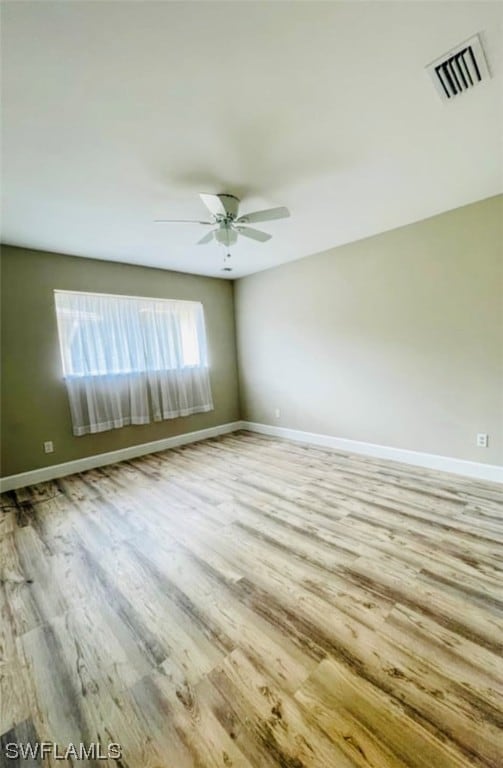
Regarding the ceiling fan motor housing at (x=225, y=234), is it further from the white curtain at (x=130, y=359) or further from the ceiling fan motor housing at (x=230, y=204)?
the white curtain at (x=130, y=359)

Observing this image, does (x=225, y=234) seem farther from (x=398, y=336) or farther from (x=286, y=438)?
(x=286, y=438)

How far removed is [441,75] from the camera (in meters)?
1.51

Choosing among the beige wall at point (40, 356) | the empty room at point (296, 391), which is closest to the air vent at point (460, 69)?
the empty room at point (296, 391)

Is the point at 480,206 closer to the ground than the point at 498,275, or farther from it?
farther from it

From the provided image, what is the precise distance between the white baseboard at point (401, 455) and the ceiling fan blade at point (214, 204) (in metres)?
2.99

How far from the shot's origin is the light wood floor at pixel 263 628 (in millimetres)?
1077

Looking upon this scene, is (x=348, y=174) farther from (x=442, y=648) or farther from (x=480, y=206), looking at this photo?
(x=442, y=648)

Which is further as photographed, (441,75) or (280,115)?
(280,115)

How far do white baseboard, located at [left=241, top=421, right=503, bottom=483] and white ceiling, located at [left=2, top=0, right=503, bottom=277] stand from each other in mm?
2464

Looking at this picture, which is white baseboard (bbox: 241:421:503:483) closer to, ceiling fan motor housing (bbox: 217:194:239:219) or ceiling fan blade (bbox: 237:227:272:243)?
ceiling fan blade (bbox: 237:227:272:243)

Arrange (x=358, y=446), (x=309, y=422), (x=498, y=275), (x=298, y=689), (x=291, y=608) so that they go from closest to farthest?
(x=298, y=689), (x=291, y=608), (x=498, y=275), (x=358, y=446), (x=309, y=422)

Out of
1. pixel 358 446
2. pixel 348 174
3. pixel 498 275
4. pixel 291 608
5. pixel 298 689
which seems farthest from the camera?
pixel 358 446

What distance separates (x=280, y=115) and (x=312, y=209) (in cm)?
120

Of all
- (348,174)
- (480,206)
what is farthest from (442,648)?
(480,206)
